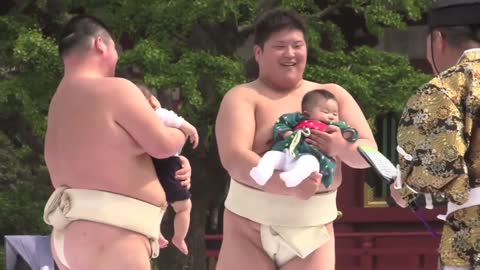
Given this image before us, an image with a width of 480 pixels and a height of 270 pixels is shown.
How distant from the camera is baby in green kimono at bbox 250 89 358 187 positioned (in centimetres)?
329

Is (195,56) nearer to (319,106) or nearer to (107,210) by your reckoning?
(319,106)

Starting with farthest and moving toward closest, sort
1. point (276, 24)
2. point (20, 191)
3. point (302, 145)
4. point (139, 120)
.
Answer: point (20, 191) < point (276, 24) < point (302, 145) < point (139, 120)

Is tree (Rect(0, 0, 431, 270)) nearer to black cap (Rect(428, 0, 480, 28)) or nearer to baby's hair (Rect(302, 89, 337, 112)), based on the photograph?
baby's hair (Rect(302, 89, 337, 112))

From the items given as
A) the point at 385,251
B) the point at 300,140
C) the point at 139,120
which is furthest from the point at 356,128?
the point at 385,251

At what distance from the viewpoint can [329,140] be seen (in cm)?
337

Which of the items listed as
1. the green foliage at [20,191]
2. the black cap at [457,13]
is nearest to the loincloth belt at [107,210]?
the black cap at [457,13]

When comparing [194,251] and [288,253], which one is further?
[194,251]

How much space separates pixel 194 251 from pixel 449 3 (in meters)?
4.83

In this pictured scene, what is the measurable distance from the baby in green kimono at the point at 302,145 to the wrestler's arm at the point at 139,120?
323 millimetres

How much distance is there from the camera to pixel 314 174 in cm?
334

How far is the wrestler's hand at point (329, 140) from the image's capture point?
337 centimetres

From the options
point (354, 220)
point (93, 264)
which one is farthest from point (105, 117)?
point (354, 220)

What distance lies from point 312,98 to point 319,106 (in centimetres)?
4

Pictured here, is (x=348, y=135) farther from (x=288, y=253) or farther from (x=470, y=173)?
(x=470, y=173)
